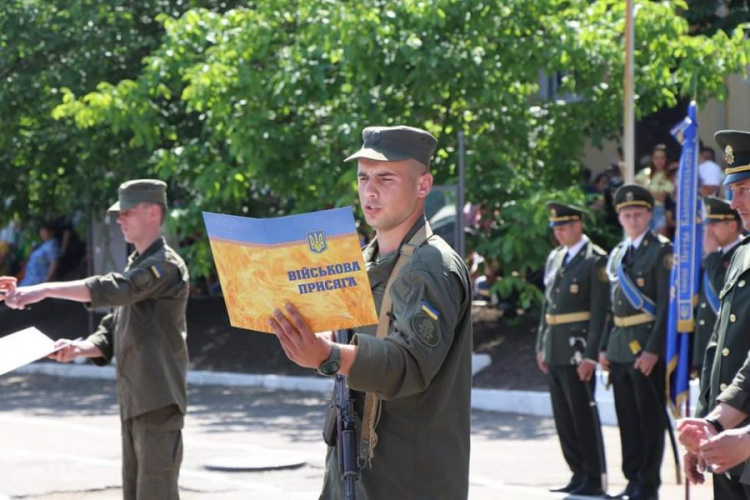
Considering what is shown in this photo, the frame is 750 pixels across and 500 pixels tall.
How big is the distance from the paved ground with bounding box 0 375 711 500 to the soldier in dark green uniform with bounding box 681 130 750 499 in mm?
3923

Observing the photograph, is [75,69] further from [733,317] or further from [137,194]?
[733,317]

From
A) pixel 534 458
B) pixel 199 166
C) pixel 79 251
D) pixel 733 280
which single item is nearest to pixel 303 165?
pixel 199 166

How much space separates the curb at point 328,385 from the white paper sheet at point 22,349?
6.75m

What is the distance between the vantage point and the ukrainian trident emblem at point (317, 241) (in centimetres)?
383

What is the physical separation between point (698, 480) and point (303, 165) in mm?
11464

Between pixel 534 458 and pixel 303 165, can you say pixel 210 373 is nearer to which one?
pixel 303 165

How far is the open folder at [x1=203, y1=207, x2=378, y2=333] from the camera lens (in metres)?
3.80

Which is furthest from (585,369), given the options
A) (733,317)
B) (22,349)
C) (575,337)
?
(22,349)

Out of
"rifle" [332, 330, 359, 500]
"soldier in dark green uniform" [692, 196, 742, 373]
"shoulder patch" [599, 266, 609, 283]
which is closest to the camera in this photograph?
"rifle" [332, 330, 359, 500]

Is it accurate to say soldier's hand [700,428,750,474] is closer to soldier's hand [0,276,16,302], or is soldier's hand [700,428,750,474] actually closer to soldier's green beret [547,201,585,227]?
soldier's hand [0,276,16,302]

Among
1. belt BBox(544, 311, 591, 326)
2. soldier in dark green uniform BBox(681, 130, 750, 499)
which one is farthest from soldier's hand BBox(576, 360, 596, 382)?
soldier in dark green uniform BBox(681, 130, 750, 499)

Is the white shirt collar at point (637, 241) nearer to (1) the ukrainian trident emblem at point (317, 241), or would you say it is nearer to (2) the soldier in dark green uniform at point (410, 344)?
(2) the soldier in dark green uniform at point (410, 344)

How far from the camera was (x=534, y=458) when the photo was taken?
1082cm

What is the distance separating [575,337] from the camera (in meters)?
9.66
